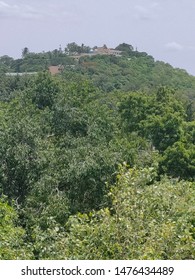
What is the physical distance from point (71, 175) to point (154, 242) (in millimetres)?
8556

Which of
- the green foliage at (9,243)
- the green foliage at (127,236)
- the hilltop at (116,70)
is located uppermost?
the hilltop at (116,70)

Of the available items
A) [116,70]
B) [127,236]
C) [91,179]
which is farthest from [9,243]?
[116,70]

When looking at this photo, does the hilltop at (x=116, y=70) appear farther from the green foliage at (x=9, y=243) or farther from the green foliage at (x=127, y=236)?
the green foliage at (x=127, y=236)

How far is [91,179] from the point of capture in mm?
15219

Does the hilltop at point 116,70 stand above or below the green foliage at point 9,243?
above

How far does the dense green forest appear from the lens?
284 inches

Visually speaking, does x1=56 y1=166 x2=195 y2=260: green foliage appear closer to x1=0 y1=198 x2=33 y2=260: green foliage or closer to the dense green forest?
the dense green forest

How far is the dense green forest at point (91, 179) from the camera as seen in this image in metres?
7.20

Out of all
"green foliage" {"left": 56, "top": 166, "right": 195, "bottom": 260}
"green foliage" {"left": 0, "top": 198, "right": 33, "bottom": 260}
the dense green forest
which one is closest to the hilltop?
the dense green forest

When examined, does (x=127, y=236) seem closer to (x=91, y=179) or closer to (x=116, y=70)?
(x=91, y=179)

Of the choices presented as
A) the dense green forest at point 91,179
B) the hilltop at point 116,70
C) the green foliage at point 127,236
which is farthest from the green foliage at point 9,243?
the hilltop at point 116,70

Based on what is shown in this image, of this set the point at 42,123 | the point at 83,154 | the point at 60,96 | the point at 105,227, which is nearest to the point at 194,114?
the point at 60,96
